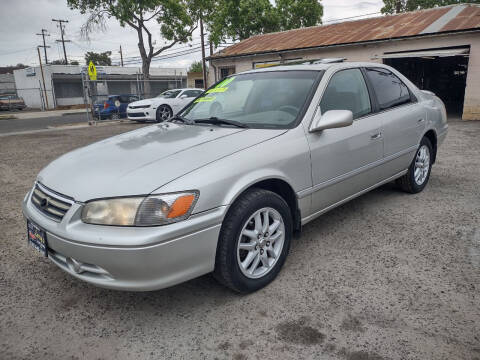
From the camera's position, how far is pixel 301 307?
93.7 inches

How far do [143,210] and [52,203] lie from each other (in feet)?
2.35

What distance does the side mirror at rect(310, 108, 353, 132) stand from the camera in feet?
9.10

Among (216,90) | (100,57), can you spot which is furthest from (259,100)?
(100,57)

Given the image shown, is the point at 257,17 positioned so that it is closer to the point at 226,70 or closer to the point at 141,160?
the point at 226,70

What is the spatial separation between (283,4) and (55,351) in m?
36.4

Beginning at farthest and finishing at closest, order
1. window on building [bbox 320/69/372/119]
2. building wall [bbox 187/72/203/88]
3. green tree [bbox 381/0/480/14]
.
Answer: building wall [bbox 187/72/203/88], green tree [bbox 381/0/480/14], window on building [bbox 320/69/372/119]

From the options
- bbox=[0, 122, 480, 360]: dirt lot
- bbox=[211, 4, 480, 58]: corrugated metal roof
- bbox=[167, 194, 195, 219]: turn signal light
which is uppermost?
bbox=[211, 4, 480, 58]: corrugated metal roof

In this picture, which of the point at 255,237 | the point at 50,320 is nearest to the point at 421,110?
the point at 255,237

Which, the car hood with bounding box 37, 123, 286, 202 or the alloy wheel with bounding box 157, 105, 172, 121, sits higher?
the car hood with bounding box 37, 123, 286, 202

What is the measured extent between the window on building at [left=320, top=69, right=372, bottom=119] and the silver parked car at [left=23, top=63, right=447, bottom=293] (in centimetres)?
1

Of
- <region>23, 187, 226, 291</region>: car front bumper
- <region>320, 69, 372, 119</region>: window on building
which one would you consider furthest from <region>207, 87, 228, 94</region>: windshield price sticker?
<region>23, 187, 226, 291</region>: car front bumper

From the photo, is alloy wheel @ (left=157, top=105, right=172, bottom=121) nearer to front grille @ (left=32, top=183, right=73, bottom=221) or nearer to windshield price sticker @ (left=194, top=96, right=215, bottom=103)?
windshield price sticker @ (left=194, top=96, right=215, bottom=103)

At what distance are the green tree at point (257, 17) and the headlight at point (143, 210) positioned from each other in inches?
1213

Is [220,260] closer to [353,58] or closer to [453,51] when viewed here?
[453,51]
